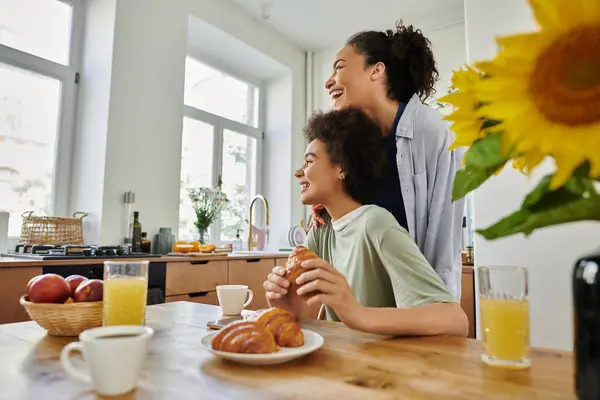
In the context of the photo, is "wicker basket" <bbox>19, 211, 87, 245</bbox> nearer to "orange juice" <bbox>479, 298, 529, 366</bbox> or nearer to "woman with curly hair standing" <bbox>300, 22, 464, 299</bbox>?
"woman with curly hair standing" <bbox>300, 22, 464, 299</bbox>

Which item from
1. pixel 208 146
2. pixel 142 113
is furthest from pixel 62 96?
pixel 208 146

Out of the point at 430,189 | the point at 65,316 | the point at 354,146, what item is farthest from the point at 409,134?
the point at 65,316

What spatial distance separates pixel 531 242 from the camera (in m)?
2.19

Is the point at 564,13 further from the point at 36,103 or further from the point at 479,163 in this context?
the point at 36,103

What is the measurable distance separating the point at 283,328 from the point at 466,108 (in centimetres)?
54

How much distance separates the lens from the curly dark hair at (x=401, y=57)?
168cm

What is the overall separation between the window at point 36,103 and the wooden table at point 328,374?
7.87 feet

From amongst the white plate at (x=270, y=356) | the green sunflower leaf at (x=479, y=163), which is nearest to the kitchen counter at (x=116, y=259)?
the white plate at (x=270, y=356)

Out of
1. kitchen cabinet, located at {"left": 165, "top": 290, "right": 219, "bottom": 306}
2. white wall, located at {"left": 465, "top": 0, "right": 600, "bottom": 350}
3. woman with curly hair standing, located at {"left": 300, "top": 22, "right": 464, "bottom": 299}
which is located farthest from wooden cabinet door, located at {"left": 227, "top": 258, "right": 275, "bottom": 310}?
woman with curly hair standing, located at {"left": 300, "top": 22, "right": 464, "bottom": 299}

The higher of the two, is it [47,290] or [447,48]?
[447,48]

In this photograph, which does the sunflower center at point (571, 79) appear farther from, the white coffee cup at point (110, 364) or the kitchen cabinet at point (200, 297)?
the kitchen cabinet at point (200, 297)

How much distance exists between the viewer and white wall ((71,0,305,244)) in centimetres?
303

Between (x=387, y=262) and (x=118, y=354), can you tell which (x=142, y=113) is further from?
(x=118, y=354)

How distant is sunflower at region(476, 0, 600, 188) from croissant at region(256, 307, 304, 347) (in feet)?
1.82
